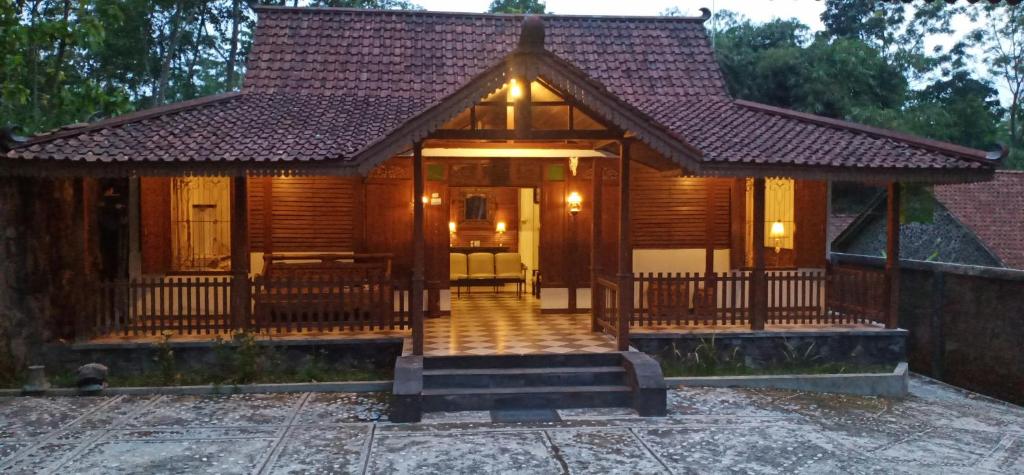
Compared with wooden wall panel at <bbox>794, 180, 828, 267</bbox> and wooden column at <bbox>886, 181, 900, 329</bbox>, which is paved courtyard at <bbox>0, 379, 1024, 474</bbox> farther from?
wooden wall panel at <bbox>794, 180, 828, 267</bbox>

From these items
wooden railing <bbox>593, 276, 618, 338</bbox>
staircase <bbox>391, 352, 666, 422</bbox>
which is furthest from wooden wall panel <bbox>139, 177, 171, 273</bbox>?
wooden railing <bbox>593, 276, 618, 338</bbox>

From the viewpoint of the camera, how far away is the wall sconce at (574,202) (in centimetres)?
1288

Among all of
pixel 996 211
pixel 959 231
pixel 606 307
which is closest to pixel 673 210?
pixel 606 307

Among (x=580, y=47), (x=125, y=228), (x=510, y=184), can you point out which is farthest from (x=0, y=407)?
(x=580, y=47)

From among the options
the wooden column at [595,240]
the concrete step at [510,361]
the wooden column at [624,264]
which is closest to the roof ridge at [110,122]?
the concrete step at [510,361]

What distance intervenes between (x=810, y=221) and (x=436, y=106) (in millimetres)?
7609

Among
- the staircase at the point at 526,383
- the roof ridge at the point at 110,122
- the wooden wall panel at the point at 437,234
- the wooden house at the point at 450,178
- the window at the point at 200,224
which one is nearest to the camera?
the staircase at the point at 526,383

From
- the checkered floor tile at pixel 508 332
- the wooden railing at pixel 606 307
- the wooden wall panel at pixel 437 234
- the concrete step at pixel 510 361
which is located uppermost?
the wooden wall panel at pixel 437 234

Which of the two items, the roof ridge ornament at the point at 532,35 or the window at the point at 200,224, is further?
the window at the point at 200,224

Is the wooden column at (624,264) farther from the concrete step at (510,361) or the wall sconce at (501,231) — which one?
the wall sconce at (501,231)

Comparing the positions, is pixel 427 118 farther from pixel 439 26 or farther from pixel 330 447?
pixel 439 26

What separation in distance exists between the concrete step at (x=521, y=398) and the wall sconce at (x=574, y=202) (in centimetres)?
450

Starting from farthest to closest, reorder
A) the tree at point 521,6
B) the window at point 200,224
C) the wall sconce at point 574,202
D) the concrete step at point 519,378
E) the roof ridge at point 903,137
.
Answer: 1. the tree at point 521,6
2. the wall sconce at point 574,202
3. the window at point 200,224
4. the roof ridge at point 903,137
5. the concrete step at point 519,378

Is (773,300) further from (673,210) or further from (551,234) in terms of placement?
(551,234)
